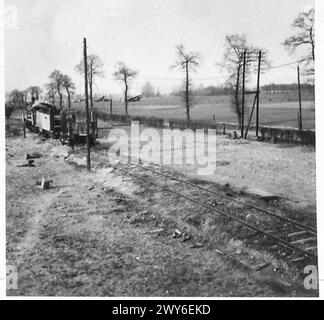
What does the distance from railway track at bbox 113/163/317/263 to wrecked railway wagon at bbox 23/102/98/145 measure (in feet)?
41.8

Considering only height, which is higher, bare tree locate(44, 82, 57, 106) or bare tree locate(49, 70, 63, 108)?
bare tree locate(49, 70, 63, 108)

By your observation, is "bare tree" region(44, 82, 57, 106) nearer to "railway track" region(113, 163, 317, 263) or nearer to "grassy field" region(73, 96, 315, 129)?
"grassy field" region(73, 96, 315, 129)

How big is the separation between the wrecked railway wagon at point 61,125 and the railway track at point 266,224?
41.8ft

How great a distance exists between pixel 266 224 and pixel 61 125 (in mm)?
20266

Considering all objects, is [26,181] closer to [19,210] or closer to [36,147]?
[19,210]

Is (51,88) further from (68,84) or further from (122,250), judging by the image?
(122,250)

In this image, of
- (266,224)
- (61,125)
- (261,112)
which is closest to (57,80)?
(261,112)

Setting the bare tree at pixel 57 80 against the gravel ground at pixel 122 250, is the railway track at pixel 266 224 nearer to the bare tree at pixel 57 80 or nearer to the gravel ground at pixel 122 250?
the gravel ground at pixel 122 250

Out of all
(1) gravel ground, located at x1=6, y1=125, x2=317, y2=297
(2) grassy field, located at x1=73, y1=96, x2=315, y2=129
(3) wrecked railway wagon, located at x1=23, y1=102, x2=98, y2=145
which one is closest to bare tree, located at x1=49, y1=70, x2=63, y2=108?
(2) grassy field, located at x1=73, y1=96, x2=315, y2=129

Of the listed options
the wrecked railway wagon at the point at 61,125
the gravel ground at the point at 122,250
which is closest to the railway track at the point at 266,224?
the gravel ground at the point at 122,250

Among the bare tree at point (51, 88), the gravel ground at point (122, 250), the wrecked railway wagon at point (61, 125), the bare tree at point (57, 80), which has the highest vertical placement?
the bare tree at point (57, 80)

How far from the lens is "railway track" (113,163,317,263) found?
7.69m

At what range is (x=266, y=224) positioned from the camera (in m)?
9.15

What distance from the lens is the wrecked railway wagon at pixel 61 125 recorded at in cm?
2492
